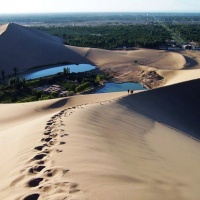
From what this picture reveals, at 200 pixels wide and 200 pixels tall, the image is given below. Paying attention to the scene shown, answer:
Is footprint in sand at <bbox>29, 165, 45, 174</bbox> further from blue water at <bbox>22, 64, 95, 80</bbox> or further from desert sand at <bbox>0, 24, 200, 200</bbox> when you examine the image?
blue water at <bbox>22, 64, 95, 80</bbox>

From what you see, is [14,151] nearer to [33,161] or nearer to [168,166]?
[33,161]

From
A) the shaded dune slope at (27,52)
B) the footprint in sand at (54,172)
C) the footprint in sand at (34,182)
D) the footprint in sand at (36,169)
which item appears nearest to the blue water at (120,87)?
the shaded dune slope at (27,52)

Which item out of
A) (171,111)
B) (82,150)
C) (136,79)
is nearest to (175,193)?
(82,150)

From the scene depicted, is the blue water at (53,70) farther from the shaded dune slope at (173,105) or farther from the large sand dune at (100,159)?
the large sand dune at (100,159)

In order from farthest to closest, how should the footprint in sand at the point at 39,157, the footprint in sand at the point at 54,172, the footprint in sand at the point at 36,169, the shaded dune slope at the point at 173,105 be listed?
the shaded dune slope at the point at 173,105, the footprint in sand at the point at 39,157, the footprint in sand at the point at 36,169, the footprint in sand at the point at 54,172

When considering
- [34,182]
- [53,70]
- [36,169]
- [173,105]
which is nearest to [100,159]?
[36,169]

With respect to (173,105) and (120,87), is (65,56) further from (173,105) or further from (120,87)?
(173,105)
